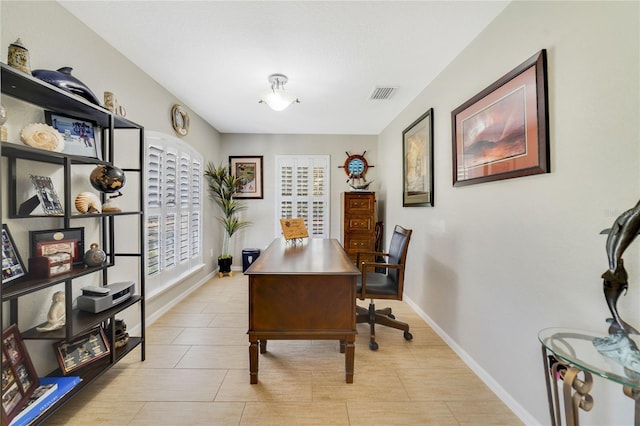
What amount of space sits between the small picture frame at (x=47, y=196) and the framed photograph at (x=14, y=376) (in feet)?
2.10

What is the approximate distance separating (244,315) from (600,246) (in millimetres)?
3000

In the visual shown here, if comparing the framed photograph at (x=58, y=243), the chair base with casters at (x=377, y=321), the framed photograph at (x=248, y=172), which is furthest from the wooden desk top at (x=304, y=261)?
the framed photograph at (x=248, y=172)

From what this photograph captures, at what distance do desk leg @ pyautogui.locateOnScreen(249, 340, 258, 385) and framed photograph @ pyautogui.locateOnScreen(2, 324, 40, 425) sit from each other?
1141mm

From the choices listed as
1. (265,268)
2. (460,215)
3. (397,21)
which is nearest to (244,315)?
(265,268)

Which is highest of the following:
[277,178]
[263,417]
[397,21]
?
[397,21]

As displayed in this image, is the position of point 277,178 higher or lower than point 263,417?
higher

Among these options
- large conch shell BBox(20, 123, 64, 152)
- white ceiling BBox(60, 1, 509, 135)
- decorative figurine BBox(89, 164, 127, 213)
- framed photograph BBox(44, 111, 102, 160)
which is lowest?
decorative figurine BBox(89, 164, 127, 213)

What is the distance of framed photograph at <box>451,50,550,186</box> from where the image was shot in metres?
1.50

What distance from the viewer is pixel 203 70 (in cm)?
265

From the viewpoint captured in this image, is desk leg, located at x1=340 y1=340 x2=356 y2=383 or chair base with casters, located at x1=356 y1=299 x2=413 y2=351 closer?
desk leg, located at x1=340 y1=340 x2=356 y2=383

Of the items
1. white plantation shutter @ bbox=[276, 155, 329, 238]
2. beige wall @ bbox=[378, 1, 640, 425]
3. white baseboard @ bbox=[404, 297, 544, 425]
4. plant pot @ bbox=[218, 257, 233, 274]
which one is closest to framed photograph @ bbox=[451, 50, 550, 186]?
beige wall @ bbox=[378, 1, 640, 425]

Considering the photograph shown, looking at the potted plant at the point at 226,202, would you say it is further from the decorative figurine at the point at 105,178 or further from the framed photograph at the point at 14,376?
the framed photograph at the point at 14,376

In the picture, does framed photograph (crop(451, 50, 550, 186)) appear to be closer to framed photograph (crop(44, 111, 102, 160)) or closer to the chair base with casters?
the chair base with casters

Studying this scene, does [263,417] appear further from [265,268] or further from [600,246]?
[600,246]
